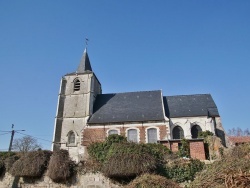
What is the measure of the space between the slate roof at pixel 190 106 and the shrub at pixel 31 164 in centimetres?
1456

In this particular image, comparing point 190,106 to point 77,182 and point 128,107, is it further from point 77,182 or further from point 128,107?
point 77,182

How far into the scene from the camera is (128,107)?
82.6 ft

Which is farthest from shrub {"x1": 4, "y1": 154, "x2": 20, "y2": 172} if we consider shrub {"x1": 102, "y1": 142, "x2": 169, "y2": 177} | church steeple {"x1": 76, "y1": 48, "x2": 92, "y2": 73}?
church steeple {"x1": 76, "y1": 48, "x2": 92, "y2": 73}

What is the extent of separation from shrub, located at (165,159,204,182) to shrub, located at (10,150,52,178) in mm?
6466

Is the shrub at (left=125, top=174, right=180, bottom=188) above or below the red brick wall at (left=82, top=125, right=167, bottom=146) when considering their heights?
below

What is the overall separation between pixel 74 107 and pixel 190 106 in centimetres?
1306

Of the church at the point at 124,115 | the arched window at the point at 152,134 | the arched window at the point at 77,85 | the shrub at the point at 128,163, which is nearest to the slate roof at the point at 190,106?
the church at the point at 124,115

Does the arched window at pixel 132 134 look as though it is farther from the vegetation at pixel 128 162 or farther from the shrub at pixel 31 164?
the shrub at pixel 31 164

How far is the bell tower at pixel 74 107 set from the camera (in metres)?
24.0

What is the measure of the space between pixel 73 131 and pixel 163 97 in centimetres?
1115

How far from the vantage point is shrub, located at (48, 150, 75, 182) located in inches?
436

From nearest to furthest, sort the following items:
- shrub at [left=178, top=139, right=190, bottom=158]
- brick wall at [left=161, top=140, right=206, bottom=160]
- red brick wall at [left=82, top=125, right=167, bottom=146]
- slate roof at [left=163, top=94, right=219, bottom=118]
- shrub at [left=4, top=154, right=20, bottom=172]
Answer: shrub at [left=4, top=154, right=20, bottom=172] → brick wall at [left=161, top=140, right=206, bottom=160] → shrub at [left=178, top=139, right=190, bottom=158] → red brick wall at [left=82, top=125, right=167, bottom=146] → slate roof at [left=163, top=94, right=219, bottom=118]

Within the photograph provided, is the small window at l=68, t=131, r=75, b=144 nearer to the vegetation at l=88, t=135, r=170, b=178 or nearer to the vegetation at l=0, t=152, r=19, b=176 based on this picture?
the vegetation at l=0, t=152, r=19, b=176

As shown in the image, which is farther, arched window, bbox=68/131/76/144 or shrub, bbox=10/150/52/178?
arched window, bbox=68/131/76/144
